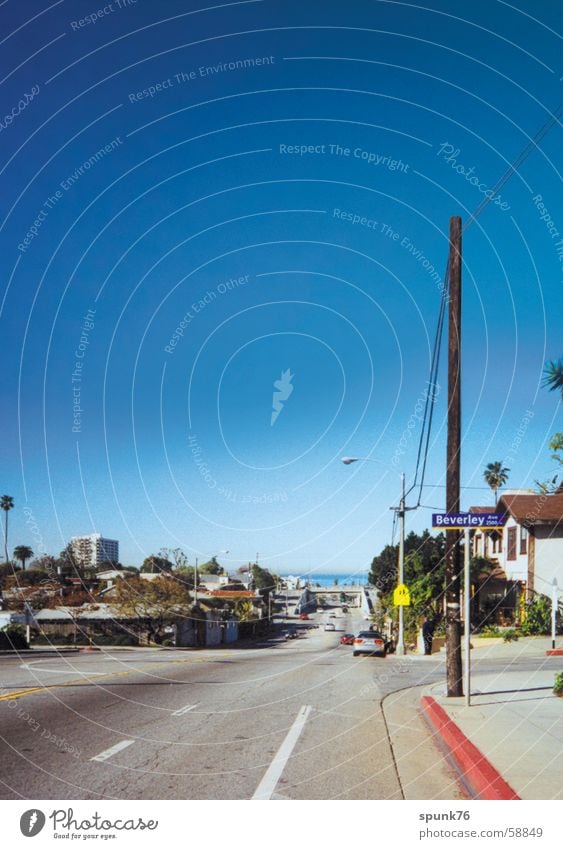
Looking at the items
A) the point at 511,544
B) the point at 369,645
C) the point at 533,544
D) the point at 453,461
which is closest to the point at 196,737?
the point at 453,461

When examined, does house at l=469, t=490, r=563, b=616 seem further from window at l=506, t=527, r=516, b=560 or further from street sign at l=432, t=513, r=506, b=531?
street sign at l=432, t=513, r=506, b=531

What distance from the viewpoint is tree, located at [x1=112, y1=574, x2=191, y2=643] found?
42681mm

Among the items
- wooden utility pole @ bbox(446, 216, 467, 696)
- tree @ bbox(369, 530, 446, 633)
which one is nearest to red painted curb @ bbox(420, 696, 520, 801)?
wooden utility pole @ bbox(446, 216, 467, 696)

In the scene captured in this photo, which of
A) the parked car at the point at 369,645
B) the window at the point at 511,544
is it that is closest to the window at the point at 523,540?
the window at the point at 511,544

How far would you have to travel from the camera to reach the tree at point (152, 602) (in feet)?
140

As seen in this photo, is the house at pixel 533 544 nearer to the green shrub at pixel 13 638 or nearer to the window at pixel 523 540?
the window at pixel 523 540

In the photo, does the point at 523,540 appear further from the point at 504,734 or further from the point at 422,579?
the point at 504,734

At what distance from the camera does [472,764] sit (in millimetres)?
8156

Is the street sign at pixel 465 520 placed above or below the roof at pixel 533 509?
below

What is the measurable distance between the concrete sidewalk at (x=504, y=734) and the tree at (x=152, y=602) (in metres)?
26.4

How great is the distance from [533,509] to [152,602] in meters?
21.1
